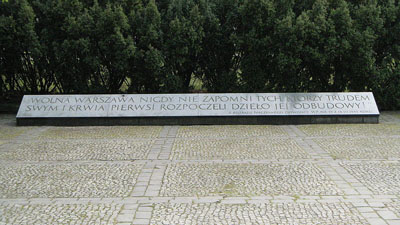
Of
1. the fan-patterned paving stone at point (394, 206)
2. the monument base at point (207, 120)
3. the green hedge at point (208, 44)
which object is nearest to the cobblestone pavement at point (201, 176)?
the fan-patterned paving stone at point (394, 206)

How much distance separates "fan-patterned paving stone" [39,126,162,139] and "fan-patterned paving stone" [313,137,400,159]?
3.86 meters

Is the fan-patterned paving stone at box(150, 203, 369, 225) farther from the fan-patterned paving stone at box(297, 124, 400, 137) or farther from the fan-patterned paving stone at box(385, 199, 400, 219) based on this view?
the fan-patterned paving stone at box(297, 124, 400, 137)

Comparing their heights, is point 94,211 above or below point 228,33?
below

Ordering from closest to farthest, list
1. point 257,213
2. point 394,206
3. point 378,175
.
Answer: point 257,213, point 394,206, point 378,175

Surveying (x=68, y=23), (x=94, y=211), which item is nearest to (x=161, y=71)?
(x=68, y=23)

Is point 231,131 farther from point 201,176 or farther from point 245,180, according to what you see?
point 245,180

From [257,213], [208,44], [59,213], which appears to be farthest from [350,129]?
[59,213]

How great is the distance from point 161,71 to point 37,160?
573 cm

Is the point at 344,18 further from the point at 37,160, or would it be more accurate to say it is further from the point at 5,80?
the point at 5,80

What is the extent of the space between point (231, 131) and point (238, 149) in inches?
69.3

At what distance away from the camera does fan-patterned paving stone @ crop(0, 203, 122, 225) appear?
4617mm

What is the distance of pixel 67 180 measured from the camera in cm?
605

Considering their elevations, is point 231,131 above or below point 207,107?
below

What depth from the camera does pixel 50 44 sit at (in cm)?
1228
